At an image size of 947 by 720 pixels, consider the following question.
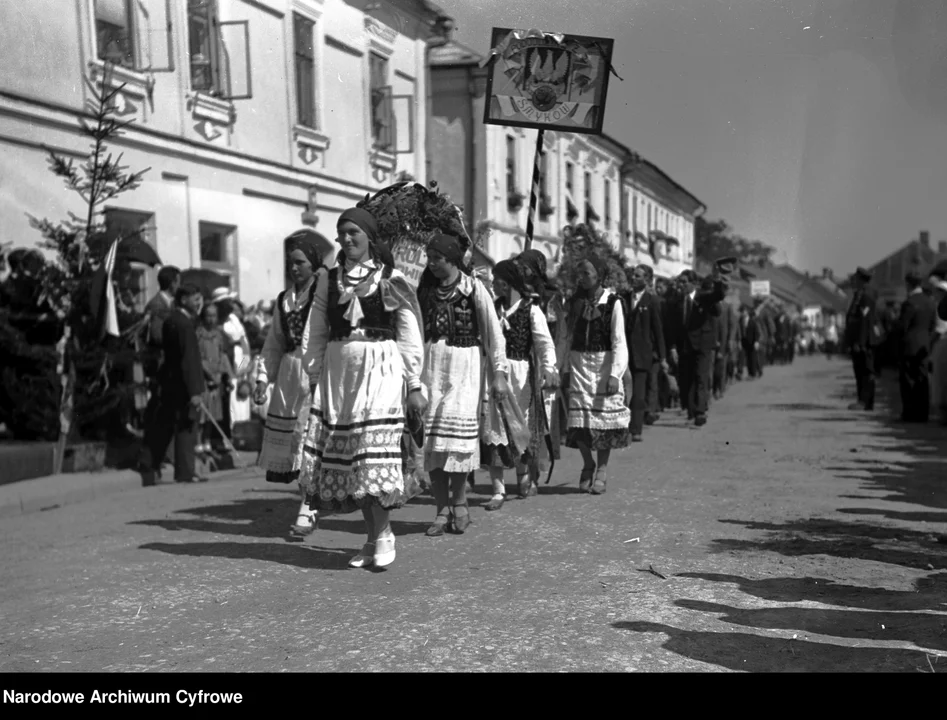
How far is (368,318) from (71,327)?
5.89m

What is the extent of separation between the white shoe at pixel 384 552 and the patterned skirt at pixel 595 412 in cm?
376

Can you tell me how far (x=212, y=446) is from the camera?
1303cm

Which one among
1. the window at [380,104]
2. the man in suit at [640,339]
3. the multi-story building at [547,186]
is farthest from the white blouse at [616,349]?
the multi-story building at [547,186]

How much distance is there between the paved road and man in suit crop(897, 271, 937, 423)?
629 centimetres

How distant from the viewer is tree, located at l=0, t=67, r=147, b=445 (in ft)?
35.6

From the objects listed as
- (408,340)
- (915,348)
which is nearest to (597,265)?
(408,340)

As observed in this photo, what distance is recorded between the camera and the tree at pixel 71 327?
10852 millimetres

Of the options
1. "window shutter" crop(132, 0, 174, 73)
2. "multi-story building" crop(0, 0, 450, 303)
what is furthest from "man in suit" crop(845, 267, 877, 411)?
"window shutter" crop(132, 0, 174, 73)

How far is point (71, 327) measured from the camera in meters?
11.2

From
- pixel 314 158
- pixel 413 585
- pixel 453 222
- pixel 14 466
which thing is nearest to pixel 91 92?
pixel 314 158

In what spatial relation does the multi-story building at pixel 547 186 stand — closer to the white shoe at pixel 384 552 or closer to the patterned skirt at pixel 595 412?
the patterned skirt at pixel 595 412

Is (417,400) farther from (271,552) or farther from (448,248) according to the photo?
(448,248)

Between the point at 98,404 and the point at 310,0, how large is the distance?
5153mm

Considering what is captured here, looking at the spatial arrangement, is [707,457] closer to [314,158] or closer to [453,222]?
[453,222]
